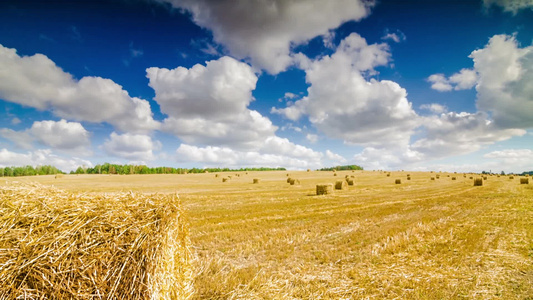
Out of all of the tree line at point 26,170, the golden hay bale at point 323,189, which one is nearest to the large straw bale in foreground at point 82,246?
the golden hay bale at point 323,189

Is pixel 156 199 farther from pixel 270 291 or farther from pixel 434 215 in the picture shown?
pixel 434 215

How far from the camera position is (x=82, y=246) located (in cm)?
373

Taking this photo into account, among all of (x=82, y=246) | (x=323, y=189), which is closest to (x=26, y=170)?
(x=323, y=189)

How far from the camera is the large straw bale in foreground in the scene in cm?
349

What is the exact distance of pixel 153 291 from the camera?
4.06m

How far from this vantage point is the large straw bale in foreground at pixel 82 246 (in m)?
3.49

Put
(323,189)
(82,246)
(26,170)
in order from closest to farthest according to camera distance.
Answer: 1. (82,246)
2. (323,189)
3. (26,170)

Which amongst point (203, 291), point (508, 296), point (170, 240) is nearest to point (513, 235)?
point (508, 296)

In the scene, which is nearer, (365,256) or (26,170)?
(365,256)

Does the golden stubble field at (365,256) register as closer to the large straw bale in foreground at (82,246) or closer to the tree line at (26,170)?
the large straw bale in foreground at (82,246)

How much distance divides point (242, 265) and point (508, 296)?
5.76m

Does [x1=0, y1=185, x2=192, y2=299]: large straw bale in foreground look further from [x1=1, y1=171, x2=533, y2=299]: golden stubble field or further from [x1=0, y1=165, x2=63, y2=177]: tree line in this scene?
[x1=0, y1=165, x2=63, y2=177]: tree line

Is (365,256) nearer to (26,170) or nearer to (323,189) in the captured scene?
(323,189)

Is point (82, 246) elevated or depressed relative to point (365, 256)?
elevated
